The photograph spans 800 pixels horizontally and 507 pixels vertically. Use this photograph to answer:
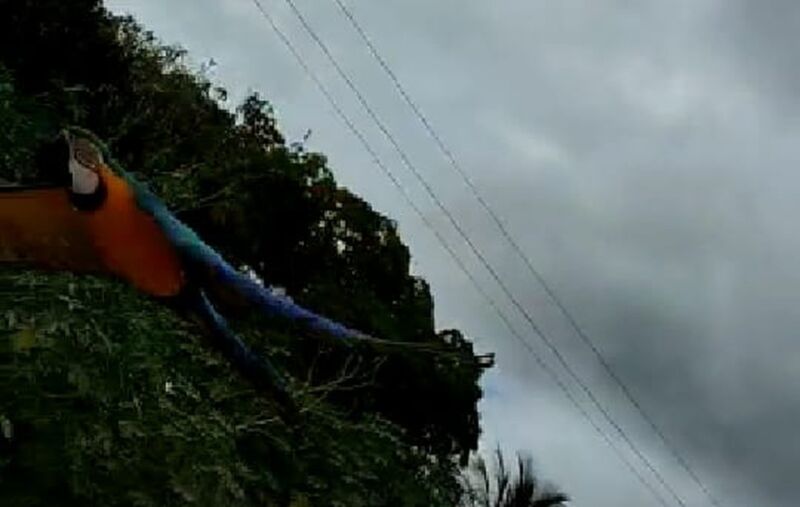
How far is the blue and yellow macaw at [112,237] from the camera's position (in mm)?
3803

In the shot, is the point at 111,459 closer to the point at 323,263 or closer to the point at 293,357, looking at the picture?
the point at 293,357

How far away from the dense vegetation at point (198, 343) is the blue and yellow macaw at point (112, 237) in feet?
0.95

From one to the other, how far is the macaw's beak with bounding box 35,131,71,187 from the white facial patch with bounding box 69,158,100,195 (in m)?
0.02

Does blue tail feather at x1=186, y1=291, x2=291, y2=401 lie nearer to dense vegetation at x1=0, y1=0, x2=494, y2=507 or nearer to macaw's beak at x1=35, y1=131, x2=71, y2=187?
dense vegetation at x1=0, y1=0, x2=494, y2=507

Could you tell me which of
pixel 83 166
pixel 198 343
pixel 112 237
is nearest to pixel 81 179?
pixel 83 166

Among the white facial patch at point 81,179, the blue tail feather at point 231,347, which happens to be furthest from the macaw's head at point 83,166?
the blue tail feather at point 231,347

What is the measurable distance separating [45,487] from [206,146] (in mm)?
9026

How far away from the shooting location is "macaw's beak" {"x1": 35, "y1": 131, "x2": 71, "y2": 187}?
381 centimetres

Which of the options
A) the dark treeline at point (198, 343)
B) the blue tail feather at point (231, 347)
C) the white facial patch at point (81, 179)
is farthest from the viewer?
the dark treeline at point (198, 343)

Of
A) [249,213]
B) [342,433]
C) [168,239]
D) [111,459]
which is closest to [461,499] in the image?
[342,433]

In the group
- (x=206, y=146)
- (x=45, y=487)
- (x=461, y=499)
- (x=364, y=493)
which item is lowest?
(x=45, y=487)

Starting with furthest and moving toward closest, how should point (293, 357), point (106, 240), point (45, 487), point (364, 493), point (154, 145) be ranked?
1. point (154, 145)
2. point (293, 357)
3. point (364, 493)
4. point (45, 487)
5. point (106, 240)

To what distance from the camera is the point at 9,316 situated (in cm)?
489

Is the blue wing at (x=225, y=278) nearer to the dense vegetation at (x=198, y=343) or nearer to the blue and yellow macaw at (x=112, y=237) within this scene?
the blue and yellow macaw at (x=112, y=237)
